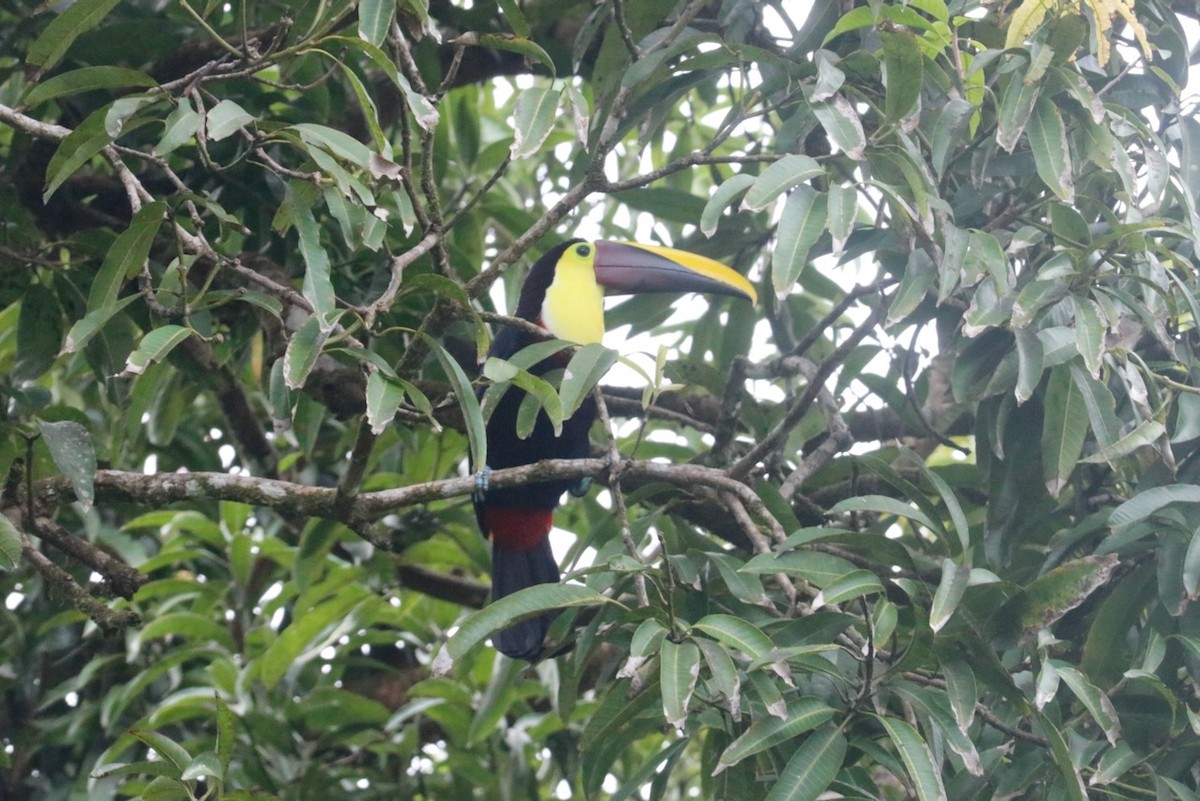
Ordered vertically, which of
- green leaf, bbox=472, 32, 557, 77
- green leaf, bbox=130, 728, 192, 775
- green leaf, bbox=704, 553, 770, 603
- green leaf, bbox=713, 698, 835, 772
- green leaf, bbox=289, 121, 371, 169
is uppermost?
green leaf, bbox=472, 32, 557, 77

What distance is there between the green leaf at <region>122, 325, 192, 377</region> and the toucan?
4.67 ft

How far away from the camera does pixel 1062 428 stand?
6.70ft

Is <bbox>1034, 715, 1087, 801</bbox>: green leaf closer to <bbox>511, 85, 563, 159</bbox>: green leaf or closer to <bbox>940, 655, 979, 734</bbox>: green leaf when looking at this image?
<bbox>940, 655, 979, 734</bbox>: green leaf

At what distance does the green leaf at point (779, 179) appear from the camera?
1.82 m

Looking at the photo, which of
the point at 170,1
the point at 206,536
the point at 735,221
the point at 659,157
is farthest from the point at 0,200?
the point at 659,157

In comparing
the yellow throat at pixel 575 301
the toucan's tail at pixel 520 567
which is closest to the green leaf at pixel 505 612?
the toucan's tail at pixel 520 567

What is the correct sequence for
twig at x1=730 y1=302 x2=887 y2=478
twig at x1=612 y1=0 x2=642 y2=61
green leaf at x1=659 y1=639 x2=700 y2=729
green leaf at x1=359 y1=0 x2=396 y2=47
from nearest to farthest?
green leaf at x1=659 y1=639 x2=700 y2=729, green leaf at x1=359 y1=0 x2=396 y2=47, twig at x1=612 y1=0 x2=642 y2=61, twig at x1=730 y1=302 x2=887 y2=478

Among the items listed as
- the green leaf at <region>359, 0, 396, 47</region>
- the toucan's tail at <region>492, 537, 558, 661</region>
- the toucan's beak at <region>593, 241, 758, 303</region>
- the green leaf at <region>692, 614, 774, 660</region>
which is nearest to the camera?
the green leaf at <region>692, 614, 774, 660</region>

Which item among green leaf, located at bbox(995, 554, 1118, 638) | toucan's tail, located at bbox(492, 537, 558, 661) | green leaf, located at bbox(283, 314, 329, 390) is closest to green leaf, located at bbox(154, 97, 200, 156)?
green leaf, located at bbox(283, 314, 329, 390)

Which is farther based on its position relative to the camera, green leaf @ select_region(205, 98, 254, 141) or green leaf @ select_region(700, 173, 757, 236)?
green leaf @ select_region(700, 173, 757, 236)

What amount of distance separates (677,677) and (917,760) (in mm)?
338

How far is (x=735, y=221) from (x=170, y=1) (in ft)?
4.76

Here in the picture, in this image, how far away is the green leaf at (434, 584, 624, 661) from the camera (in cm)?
170

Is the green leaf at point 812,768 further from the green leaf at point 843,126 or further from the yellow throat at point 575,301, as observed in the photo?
the yellow throat at point 575,301
